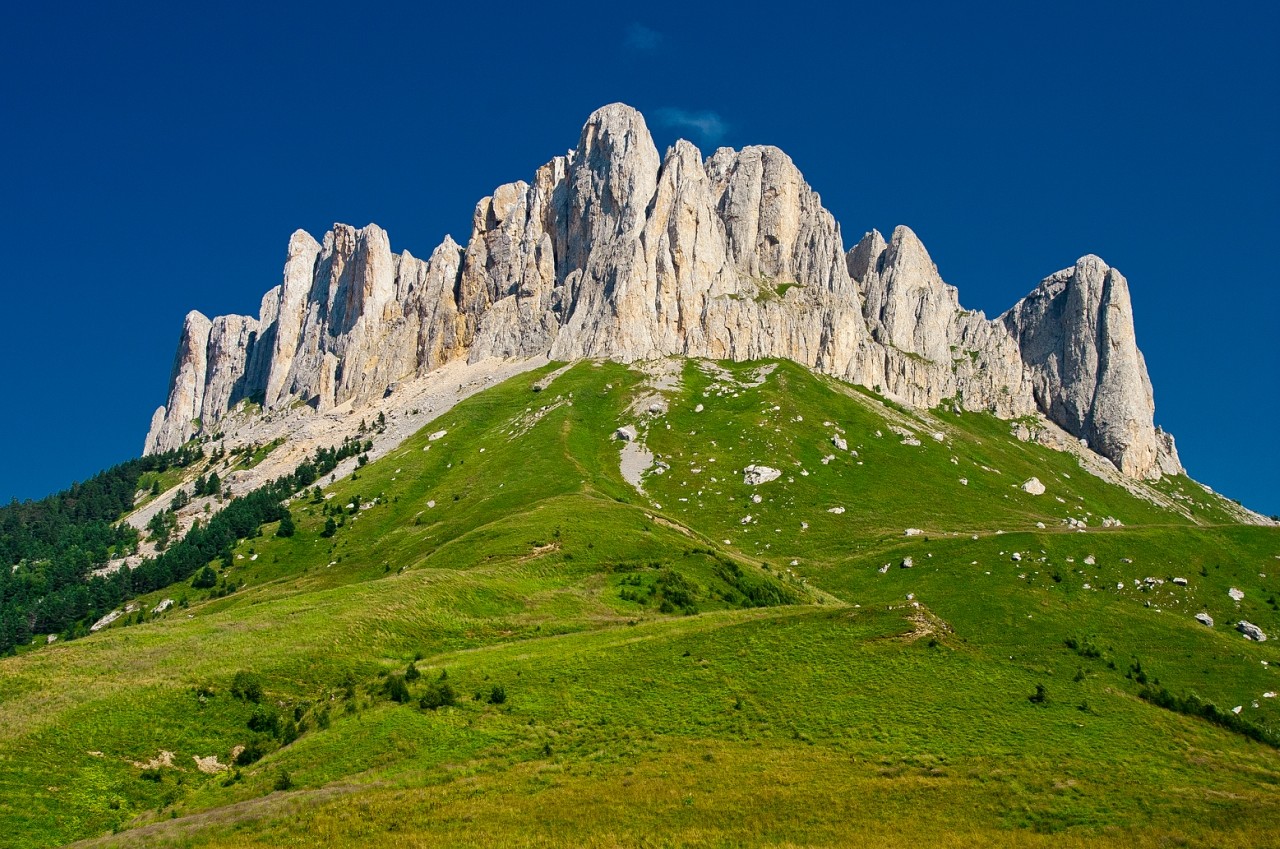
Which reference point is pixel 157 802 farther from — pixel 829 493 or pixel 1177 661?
pixel 829 493

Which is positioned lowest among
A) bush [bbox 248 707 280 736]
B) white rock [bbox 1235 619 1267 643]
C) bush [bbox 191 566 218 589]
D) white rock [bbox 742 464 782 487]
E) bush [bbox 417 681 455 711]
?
bush [bbox 248 707 280 736]

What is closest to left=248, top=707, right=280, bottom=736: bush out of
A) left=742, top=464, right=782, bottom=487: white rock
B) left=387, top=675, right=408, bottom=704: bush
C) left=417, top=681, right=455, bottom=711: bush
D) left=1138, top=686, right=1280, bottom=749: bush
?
left=387, top=675, right=408, bottom=704: bush

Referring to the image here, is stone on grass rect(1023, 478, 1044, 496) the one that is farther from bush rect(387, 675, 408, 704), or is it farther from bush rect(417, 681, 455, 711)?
bush rect(387, 675, 408, 704)

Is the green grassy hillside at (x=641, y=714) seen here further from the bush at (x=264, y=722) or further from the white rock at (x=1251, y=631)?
the white rock at (x=1251, y=631)

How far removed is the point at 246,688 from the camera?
5047 centimetres

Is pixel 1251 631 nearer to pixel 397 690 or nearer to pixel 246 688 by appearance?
pixel 397 690

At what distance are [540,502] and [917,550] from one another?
55.0 m

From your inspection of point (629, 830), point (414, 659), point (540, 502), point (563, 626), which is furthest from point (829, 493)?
point (629, 830)

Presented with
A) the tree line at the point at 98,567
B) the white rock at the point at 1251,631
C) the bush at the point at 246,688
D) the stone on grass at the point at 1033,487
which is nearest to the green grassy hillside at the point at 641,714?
the bush at the point at 246,688

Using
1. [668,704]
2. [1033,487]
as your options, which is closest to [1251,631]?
[668,704]

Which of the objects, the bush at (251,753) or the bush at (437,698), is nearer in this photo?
the bush at (251,753)

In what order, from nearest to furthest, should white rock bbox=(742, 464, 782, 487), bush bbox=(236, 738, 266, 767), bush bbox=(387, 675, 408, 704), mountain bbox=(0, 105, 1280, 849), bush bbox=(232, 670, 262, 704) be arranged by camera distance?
mountain bbox=(0, 105, 1280, 849), bush bbox=(236, 738, 266, 767), bush bbox=(387, 675, 408, 704), bush bbox=(232, 670, 262, 704), white rock bbox=(742, 464, 782, 487)

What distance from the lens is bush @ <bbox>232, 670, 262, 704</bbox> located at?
164 feet

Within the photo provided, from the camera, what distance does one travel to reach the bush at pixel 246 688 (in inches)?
1971
